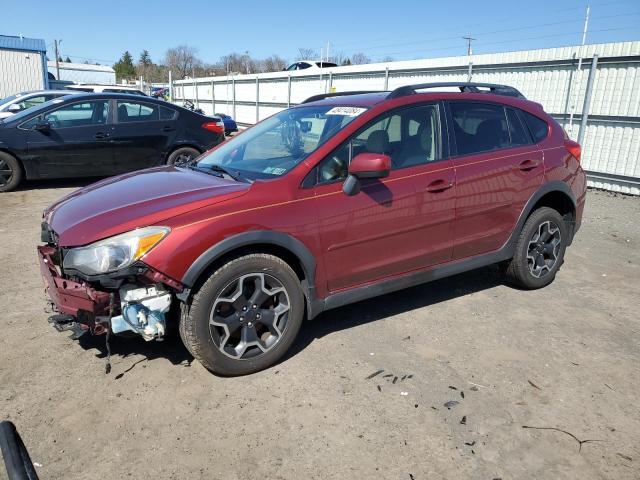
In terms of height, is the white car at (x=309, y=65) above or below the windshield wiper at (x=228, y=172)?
above

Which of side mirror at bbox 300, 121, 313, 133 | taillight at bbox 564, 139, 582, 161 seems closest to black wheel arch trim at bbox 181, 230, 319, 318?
side mirror at bbox 300, 121, 313, 133

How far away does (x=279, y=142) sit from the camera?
4035 millimetres

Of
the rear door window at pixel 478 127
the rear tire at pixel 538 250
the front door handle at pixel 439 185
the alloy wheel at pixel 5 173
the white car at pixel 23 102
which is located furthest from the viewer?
the white car at pixel 23 102

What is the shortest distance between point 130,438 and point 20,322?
1883mm

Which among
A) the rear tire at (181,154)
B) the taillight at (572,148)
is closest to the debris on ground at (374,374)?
the taillight at (572,148)

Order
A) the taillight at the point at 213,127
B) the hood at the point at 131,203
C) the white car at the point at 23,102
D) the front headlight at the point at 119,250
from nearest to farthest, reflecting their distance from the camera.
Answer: the front headlight at the point at 119,250
the hood at the point at 131,203
the taillight at the point at 213,127
the white car at the point at 23,102

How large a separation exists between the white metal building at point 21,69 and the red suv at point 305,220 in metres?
35.6

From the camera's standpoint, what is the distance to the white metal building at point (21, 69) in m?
Answer: 32.7

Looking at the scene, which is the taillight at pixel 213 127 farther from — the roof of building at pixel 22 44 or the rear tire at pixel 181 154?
the roof of building at pixel 22 44

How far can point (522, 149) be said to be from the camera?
4.44m

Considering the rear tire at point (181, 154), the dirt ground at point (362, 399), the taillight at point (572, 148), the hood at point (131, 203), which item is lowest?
the dirt ground at point (362, 399)

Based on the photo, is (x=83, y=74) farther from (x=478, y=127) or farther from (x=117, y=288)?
(x=117, y=288)

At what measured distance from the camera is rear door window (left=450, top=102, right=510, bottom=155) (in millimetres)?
4098

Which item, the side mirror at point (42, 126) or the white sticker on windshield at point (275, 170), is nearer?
the white sticker on windshield at point (275, 170)
